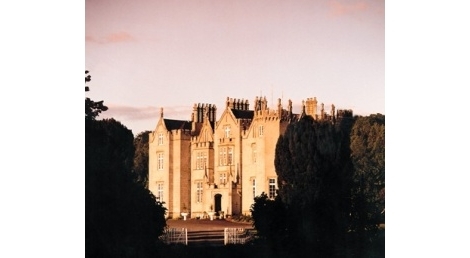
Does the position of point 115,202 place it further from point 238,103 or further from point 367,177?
point 367,177

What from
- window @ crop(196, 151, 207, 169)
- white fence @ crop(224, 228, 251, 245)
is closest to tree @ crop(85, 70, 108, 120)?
window @ crop(196, 151, 207, 169)

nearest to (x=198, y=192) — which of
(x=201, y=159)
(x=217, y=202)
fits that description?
(x=217, y=202)

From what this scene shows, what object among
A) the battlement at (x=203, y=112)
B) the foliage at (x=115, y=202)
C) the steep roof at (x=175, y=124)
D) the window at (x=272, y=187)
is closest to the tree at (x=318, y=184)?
the window at (x=272, y=187)

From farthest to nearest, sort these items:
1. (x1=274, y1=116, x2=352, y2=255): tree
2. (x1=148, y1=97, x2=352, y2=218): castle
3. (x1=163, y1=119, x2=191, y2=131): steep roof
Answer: (x1=274, y1=116, x2=352, y2=255): tree → (x1=148, y1=97, x2=352, y2=218): castle → (x1=163, y1=119, x2=191, y2=131): steep roof

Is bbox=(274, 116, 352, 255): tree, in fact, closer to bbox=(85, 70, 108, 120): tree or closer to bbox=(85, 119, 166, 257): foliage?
bbox=(85, 119, 166, 257): foliage

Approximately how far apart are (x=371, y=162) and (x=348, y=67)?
0.99 metres

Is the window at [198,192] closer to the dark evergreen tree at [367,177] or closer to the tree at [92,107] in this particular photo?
the tree at [92,107]

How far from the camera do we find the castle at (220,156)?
8.99 meters

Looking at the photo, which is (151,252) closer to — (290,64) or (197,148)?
(197,148)

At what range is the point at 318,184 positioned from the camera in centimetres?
916

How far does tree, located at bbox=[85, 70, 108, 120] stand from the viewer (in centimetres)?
891

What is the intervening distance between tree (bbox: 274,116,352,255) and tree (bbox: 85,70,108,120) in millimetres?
1848

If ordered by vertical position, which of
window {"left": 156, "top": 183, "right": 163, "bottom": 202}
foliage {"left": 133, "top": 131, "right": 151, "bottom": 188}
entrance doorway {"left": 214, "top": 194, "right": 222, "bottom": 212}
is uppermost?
foliage {"left": 133, "top": 131, "right": 151, "bottom": 188}

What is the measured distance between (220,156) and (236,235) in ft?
2.61
